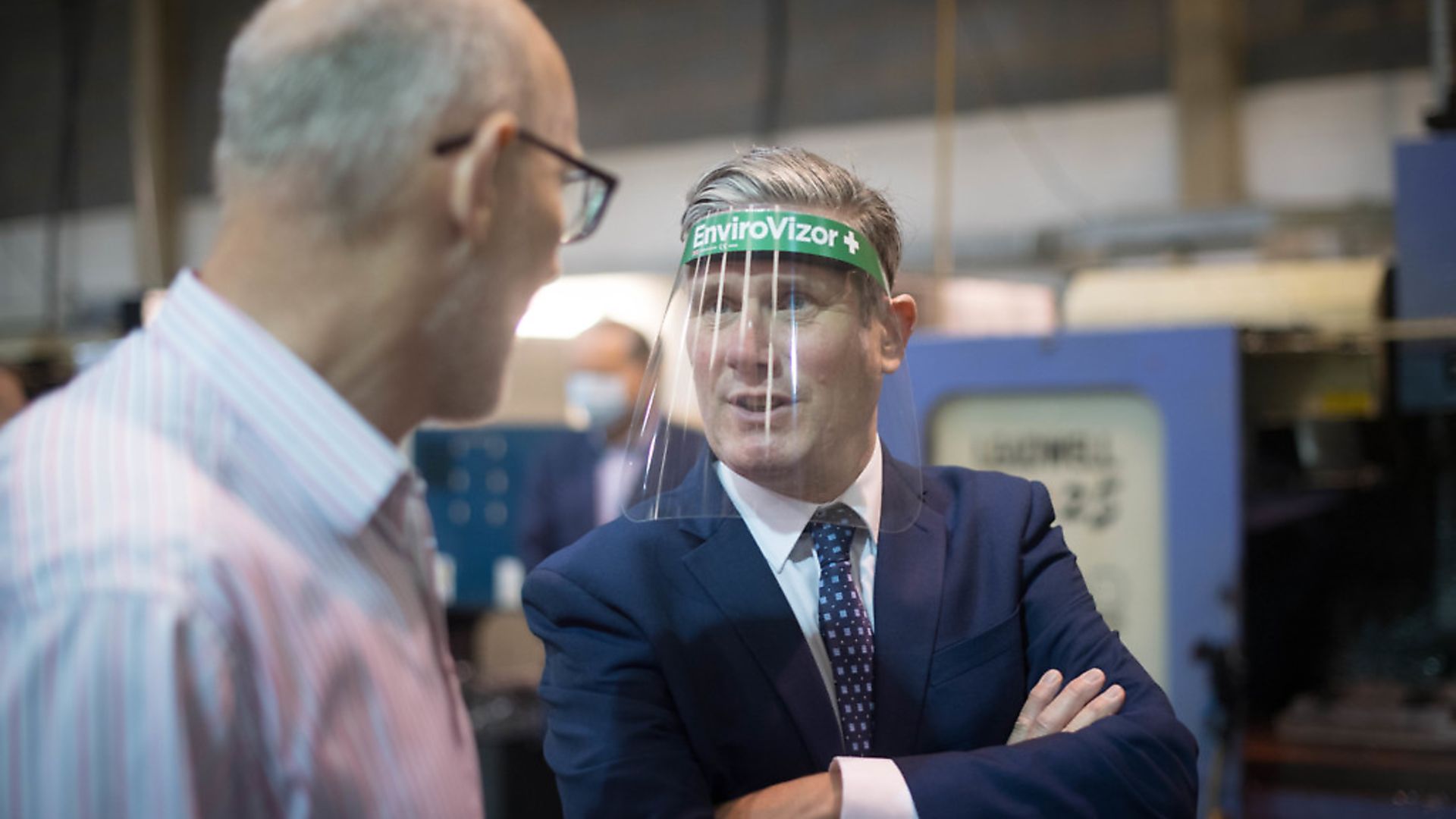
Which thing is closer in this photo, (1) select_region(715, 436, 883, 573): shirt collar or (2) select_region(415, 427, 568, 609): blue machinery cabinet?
(1) select_region(715, 436, 883, 573): shirt collar

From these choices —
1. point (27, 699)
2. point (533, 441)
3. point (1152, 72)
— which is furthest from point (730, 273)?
point (1152, 72)

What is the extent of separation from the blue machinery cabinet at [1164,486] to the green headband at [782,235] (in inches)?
48.7

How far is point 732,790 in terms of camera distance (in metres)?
1.17

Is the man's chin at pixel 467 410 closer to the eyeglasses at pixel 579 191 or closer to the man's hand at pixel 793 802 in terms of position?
the eyeglasses at pixel 579 191

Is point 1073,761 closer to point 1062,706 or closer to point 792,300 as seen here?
point 1062,706

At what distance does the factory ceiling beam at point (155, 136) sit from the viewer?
23.5ft

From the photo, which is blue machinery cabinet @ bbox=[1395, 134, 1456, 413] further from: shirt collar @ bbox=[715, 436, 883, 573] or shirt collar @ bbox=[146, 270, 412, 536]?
shirt collar @ bbox=[146, 270, 412, 536]

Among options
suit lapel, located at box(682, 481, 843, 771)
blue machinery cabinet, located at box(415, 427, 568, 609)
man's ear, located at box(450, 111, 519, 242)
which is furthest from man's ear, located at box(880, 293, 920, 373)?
blue machinery cabinet, located at box(415, 427, 568, 609)

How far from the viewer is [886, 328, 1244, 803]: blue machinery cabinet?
91.4 inches

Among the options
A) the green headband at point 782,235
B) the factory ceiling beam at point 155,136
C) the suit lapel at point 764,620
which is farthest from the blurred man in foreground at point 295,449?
the factory ceiling beam at point 155,136

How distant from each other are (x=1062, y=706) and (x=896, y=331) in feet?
1.33

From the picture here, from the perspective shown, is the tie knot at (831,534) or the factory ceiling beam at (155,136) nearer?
the tie knot at (831,534)

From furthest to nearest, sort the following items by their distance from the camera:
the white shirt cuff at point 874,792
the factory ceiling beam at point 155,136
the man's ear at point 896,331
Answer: the factory ceiling beam at point 155,136
the man's ear at point 896,331
the white shirt cuff at point 874,792

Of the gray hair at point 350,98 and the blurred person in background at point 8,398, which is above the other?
the gray hair at point 350,98
